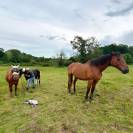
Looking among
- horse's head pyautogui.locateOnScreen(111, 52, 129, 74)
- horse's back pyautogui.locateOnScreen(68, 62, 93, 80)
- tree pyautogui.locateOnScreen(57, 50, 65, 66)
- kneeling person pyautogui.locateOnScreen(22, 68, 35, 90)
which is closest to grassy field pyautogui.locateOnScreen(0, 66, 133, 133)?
kneeling person pyautogui.locateOnScreen(22, 68, 35, 90)

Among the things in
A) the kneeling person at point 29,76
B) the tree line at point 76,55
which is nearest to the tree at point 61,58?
the tree line at point 76,55

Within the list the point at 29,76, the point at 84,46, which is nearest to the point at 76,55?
the point at 84,46

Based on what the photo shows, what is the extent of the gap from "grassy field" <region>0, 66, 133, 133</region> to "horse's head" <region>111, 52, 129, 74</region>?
142 cm

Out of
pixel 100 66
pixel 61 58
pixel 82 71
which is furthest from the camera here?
pixel 61 58

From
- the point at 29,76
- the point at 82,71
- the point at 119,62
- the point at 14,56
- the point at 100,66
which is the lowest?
the point at 29,76

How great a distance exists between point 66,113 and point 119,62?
2.57 meters

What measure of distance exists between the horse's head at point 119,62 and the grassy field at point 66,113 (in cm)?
142

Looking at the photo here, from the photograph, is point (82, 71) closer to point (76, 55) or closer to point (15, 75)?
point (15, 75)

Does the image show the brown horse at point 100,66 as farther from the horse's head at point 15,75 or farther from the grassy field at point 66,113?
the horse's head at point 15,75

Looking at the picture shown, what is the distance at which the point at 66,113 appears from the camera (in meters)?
8.55

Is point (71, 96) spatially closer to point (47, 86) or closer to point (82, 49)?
point (47, 86)

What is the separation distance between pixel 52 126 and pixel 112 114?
227cm

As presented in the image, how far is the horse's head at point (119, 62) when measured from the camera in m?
9.23

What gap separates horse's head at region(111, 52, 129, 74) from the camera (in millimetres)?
9234
